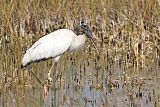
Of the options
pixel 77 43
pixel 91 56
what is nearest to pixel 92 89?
pixel 77 43

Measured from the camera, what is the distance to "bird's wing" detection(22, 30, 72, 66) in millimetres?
6887

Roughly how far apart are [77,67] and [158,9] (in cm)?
145

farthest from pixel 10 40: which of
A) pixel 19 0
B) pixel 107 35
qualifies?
pixel 107 35

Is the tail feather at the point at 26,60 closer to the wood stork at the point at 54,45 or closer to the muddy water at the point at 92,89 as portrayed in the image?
the wood stork at the point at 54,45

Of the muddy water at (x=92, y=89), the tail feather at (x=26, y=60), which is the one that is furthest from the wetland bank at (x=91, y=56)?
the tail feather at (x=26, y=60)

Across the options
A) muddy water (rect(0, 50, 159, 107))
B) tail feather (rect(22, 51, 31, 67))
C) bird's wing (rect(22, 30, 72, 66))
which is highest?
A: bird's wing (rect(22, 30, 72, 66))

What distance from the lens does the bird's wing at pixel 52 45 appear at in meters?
6.89

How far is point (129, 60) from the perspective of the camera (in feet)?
24.3

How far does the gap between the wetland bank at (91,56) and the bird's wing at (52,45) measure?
0.73ft

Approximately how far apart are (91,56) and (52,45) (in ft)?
3.36

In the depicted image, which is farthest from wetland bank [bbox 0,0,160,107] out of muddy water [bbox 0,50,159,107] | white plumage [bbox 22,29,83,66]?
white plumage [bbox 22,29,83,66]

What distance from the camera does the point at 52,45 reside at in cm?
698

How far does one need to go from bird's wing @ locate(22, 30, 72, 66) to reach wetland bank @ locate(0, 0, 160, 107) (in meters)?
0.22

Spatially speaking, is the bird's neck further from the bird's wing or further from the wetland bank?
the wetland bank
